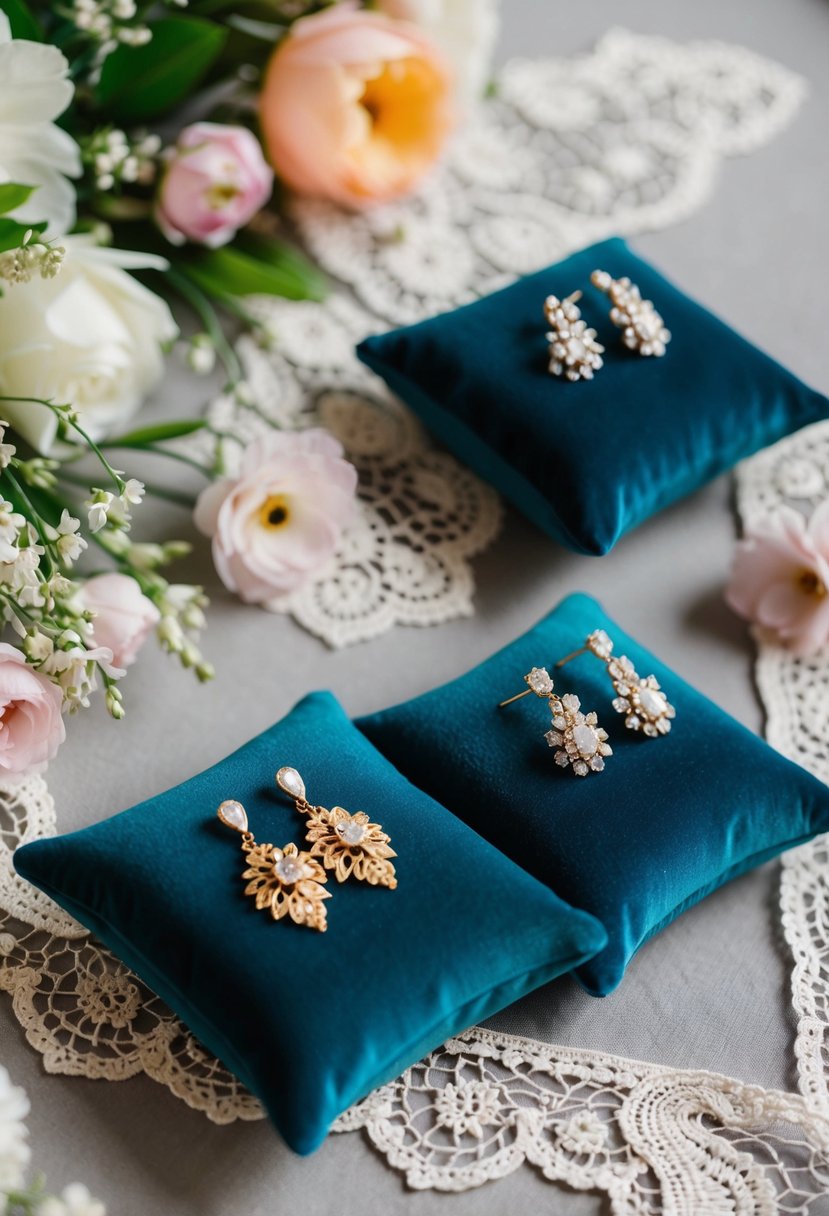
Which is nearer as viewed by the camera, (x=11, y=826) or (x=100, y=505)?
(x=100, y=505)

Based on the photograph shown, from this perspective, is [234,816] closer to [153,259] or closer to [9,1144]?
[9,1144]

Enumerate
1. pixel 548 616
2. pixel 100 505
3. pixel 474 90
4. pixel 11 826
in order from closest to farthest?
1. pixel 100 505
2. pixel 11 826
3. pixel 548 616
4. pixel 474 90

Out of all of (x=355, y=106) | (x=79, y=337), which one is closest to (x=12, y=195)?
(x=79, y=337)

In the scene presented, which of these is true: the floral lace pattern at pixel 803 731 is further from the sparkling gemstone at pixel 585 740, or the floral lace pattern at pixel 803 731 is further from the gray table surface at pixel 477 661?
the sparkling gemstone at pixel 585 740

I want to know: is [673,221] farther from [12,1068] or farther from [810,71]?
[12,1068]

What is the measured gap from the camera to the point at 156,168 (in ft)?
4.67

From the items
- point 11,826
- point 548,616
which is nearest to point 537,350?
point 548,616

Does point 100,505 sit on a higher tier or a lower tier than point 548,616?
higher

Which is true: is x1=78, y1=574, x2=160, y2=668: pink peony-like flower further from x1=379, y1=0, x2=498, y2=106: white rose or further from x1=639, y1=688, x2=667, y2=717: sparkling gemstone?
x1=379, y1=0, x2=498, y2=106: white rose

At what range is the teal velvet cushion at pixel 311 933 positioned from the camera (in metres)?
0.85

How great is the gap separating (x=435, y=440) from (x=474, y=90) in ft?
1.66

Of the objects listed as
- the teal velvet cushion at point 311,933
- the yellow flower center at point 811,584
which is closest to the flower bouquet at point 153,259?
the teal velvet cushion at point 311,933

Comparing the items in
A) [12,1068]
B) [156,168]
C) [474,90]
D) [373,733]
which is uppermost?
[474,90]

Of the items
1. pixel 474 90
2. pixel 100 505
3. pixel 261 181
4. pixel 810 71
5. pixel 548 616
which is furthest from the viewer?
pixel 810 71
